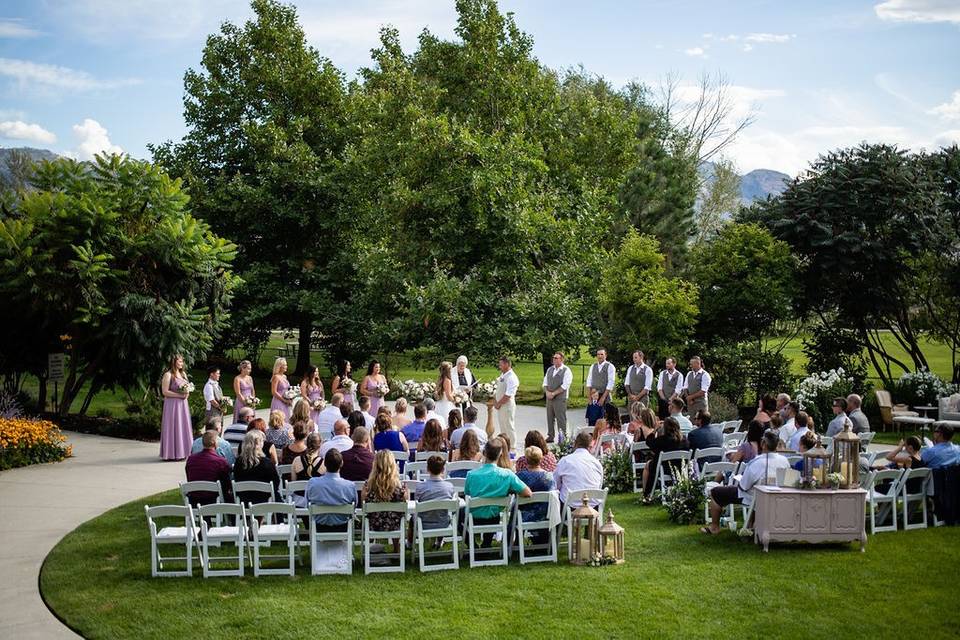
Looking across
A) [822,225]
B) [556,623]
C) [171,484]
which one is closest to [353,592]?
[556,623]

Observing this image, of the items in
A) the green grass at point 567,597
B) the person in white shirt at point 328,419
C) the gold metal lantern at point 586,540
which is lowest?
the green grass at point 567,597

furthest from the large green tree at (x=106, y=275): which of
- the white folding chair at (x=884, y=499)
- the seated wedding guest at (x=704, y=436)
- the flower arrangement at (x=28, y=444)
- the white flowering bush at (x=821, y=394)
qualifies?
the white folding chair at (x=884, y=499)

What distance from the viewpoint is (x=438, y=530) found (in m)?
11.0

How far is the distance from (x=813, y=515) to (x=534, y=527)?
3.38m

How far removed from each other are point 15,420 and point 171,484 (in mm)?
4465

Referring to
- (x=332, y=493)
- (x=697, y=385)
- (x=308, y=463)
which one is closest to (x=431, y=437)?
Answer: (x=308, y=463)

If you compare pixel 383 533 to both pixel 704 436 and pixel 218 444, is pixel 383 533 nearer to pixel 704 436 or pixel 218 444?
pixel 218 444

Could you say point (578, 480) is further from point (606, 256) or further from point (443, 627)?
point (606, 256)

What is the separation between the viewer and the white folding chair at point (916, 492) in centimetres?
1259

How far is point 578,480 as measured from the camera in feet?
38.7

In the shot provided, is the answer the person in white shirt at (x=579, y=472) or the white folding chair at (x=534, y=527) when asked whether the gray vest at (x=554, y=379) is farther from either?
the white folding chair at (x=534, y=527)

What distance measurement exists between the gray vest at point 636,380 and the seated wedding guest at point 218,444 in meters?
9.42

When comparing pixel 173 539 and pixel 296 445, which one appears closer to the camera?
pixel 173 539

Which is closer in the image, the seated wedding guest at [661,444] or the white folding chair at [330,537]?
the white folding chair at [330,537]
